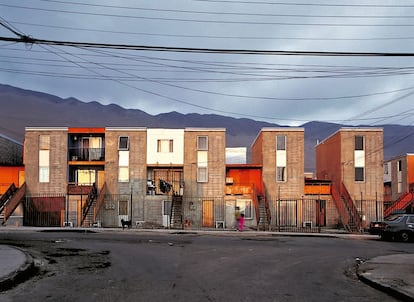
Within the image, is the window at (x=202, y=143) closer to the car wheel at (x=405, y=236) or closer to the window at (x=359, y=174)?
the window at (x=359, y=174)

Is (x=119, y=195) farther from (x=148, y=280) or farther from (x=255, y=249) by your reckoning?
(x=148, y=280)

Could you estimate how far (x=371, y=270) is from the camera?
15.0 m

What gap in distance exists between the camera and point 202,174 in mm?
47938

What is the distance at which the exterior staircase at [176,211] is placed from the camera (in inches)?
1768

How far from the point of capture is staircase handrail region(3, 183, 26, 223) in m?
43.2

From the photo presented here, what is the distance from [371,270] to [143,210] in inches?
1335

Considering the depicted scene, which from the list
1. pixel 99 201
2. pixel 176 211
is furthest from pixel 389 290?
pixel 99 201

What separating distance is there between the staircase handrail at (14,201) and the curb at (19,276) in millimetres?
30203

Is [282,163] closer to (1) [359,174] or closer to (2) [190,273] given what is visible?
(1) [359,174]

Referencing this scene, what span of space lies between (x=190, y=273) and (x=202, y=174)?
112 ft

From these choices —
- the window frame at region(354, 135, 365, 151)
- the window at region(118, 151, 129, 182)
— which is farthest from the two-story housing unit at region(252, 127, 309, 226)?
the window at region(118, 151, 129, 182)

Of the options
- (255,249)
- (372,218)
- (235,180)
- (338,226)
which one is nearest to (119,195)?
(235,180)

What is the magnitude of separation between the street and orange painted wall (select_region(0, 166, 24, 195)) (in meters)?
29.2

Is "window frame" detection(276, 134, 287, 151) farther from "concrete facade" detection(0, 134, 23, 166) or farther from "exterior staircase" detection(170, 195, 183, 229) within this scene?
"concrete facade" detection(0, 134, 23, 166)
